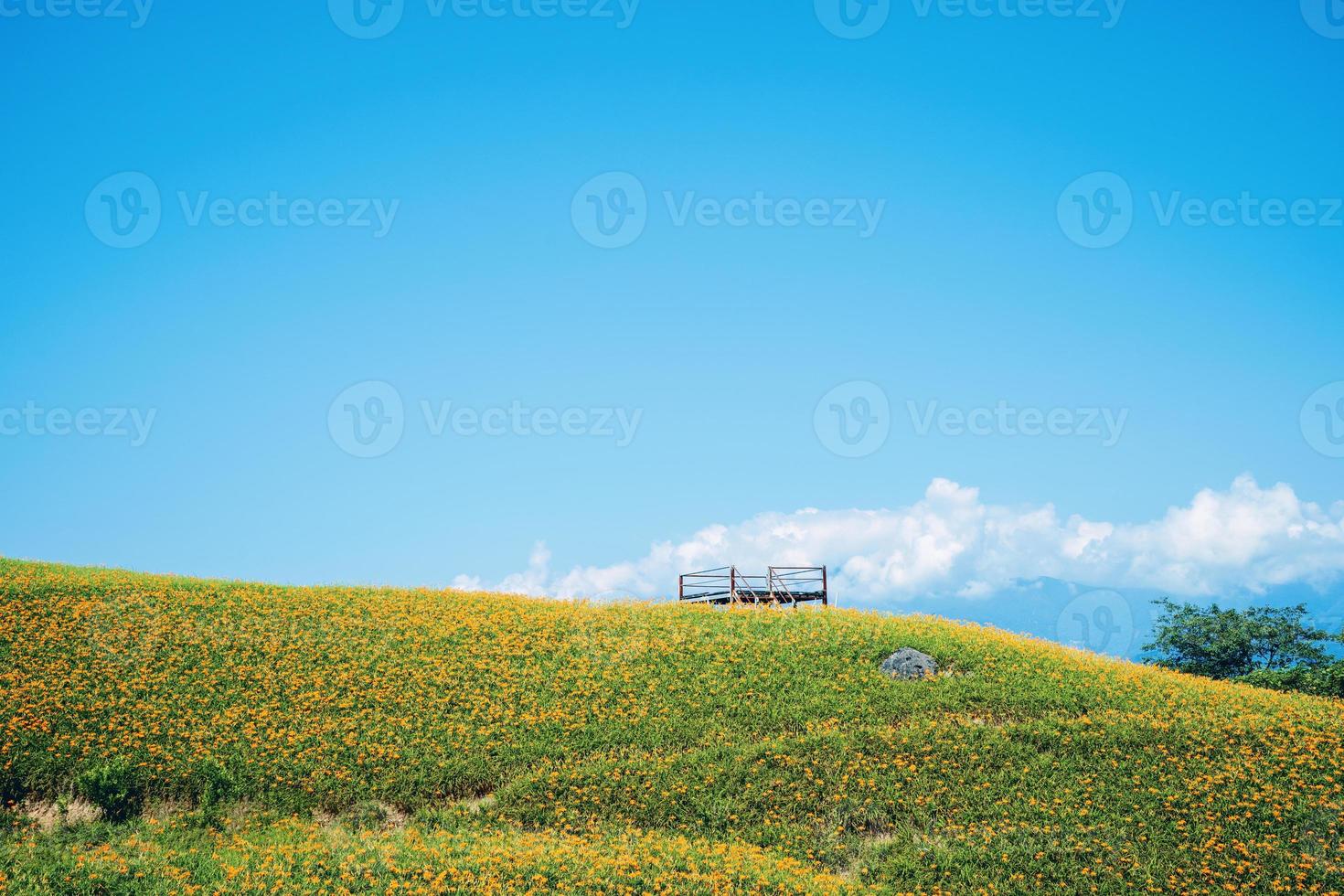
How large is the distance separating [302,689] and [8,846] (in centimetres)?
905

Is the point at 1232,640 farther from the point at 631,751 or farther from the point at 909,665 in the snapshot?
the point at 631,751

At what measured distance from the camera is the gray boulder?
27094 millimetres

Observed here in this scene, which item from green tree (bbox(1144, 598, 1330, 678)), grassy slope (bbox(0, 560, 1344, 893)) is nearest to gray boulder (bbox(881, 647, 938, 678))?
grassy slope (bbox(0, 560, 1344, 893))

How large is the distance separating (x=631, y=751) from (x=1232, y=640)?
4014 cm

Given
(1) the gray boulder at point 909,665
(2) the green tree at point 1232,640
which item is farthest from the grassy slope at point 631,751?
(2) the green tree at point 1232,640

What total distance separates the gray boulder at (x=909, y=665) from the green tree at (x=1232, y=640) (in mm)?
23327

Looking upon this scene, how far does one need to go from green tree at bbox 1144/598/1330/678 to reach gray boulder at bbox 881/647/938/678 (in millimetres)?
23327

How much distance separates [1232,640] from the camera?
151ft

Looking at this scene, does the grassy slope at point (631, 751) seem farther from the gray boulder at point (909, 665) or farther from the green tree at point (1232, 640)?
the green tree at point (1232, 640)

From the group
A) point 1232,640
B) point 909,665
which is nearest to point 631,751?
point 909,665

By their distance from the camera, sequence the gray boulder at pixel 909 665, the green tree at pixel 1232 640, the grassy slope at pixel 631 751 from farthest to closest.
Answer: the green tree at pixel 1232 640
the gray boulder at pixel 909 665
the grassy slope at pixel 631 751

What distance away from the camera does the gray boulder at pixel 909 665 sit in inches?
1067

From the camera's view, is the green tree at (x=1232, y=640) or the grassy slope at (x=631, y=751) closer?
the grassy slope at (x=631, y=751)

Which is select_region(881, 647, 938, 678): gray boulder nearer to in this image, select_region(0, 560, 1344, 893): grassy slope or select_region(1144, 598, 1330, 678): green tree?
select_region(0, 560, 1344, 893): grassy slope
